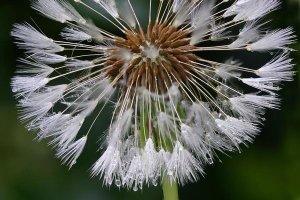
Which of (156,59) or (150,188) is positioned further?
(150,188)

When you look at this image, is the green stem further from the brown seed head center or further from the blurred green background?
the blurred green background

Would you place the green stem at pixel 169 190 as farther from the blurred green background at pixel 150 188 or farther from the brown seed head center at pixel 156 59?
the blurred green background at pixel 150 188

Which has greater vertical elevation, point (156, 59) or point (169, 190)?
point (156, 59)

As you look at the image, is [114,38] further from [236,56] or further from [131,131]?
[236,56]

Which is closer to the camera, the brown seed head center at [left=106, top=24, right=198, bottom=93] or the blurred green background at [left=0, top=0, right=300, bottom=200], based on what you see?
the brown seed head center at [left=106, top=24, right=198, bottom=93]

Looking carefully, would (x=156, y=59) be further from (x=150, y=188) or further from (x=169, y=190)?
(x=150, y=188)

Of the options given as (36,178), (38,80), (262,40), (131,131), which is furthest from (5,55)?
(262,40)

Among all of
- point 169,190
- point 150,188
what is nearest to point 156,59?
point 169,190

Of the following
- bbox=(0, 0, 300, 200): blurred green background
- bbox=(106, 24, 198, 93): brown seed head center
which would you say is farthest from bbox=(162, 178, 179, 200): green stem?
bbox=(0, 0, 300, 200): blurred green background

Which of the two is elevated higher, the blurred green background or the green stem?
the blurred green background
